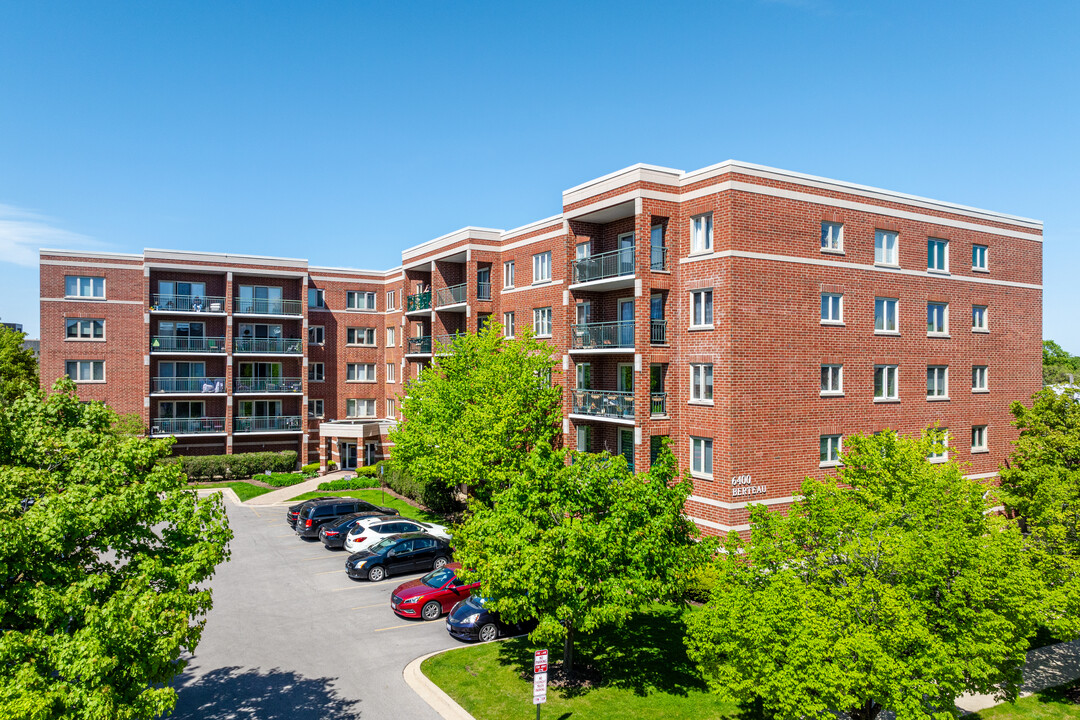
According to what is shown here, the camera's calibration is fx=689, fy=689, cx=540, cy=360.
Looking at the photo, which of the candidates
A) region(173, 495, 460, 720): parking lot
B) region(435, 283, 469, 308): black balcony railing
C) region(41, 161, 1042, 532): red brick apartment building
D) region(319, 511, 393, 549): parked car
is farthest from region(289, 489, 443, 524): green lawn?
region(435, 283, 469, 308): black balcony railing

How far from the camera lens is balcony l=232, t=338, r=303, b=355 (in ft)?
Answer: 160

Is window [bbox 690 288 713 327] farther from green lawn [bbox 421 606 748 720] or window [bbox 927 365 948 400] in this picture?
window [bbox 927 365 948 400]

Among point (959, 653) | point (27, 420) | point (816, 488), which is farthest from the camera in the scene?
point (816, 488)

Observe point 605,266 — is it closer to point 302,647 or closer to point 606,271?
point 606,271

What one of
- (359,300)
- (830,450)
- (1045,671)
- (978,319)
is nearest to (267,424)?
(359,300)

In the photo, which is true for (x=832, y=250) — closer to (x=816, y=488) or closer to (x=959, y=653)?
(x=816, y=488)

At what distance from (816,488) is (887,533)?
195cm

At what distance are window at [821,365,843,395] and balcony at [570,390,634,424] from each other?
293 inches

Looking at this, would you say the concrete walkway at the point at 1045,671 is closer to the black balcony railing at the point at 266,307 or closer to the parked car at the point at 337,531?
the parked car at the point at 337,531

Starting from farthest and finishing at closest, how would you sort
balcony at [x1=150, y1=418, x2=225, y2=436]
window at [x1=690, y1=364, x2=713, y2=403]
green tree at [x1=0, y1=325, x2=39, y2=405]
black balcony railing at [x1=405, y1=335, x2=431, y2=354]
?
1. green tree at [x1=0, y1=325, x2=39, y2=405]
2. balcony at [x1=150, y1=418, x2=225, y2=436]
3. black balcony railing at [x1=405, y1=335, x2=431, y2=354]
4. window at [x1=690, y1=364, x2=713, y2=403]

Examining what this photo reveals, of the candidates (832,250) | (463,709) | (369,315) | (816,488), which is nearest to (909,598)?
(816,488)

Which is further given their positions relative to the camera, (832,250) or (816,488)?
(832,250)

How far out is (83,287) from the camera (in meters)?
45.7

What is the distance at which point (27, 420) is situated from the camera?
11992 mm
